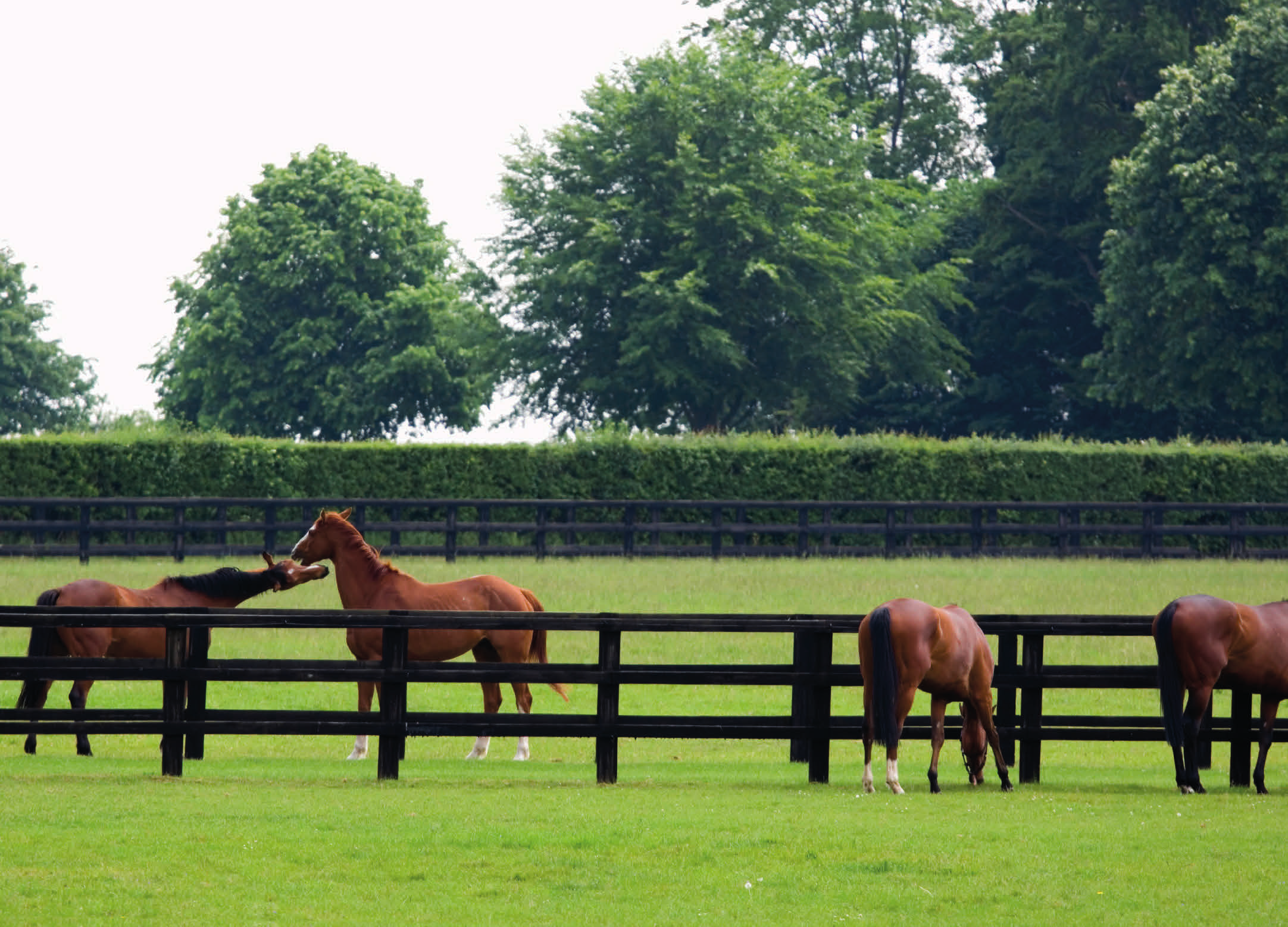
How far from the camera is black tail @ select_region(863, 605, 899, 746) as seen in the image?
35.5 feet

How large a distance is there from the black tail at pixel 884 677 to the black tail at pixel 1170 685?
74.9 inches

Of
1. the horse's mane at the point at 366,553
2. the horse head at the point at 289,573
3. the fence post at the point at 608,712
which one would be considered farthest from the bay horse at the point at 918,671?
the horse head at the point at 289,573

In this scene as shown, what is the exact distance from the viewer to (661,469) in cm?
3791

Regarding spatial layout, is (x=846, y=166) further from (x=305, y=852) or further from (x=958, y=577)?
(x=305, y=852)

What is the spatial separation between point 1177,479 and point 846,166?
20155 millimetres

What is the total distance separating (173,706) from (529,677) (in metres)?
2.38

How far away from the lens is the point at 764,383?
53438 mm

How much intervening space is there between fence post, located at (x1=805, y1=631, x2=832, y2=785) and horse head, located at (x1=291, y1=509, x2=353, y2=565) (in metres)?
4.73

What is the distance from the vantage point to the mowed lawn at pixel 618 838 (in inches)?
307

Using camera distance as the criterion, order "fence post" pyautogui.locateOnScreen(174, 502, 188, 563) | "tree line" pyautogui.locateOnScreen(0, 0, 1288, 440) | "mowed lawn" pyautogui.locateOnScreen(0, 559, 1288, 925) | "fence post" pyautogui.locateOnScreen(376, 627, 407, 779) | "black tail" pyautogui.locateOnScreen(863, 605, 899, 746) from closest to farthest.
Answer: "mowed lawn" pyautogui.locateOnScreen(0, 559, 1288, 925) < "black tail" pyautogui.locateOnScreen(863, 605, 899, 746) < "fence post" pyautogui.locateOnScreen(376, 627, 407, 779) < "fence post" pyautogui.locateOnScreen(174, 502, 188, 563) < "tree line" pyautogui.locateOnScreen(0, 0, 1288, 440)

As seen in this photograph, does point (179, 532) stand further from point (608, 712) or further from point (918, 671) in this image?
point (918, 671)

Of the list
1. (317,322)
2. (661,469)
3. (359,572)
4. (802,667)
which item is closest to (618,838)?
(802,667)

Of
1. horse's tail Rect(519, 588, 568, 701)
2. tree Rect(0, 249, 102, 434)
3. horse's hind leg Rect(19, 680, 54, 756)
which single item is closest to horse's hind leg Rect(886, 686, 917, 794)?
horse's tail Rect(519, 588, 568, 701)

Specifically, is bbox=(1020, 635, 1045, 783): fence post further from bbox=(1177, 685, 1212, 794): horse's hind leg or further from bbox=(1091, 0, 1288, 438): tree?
bbox=(1091, 0, 1288, 438): tree
